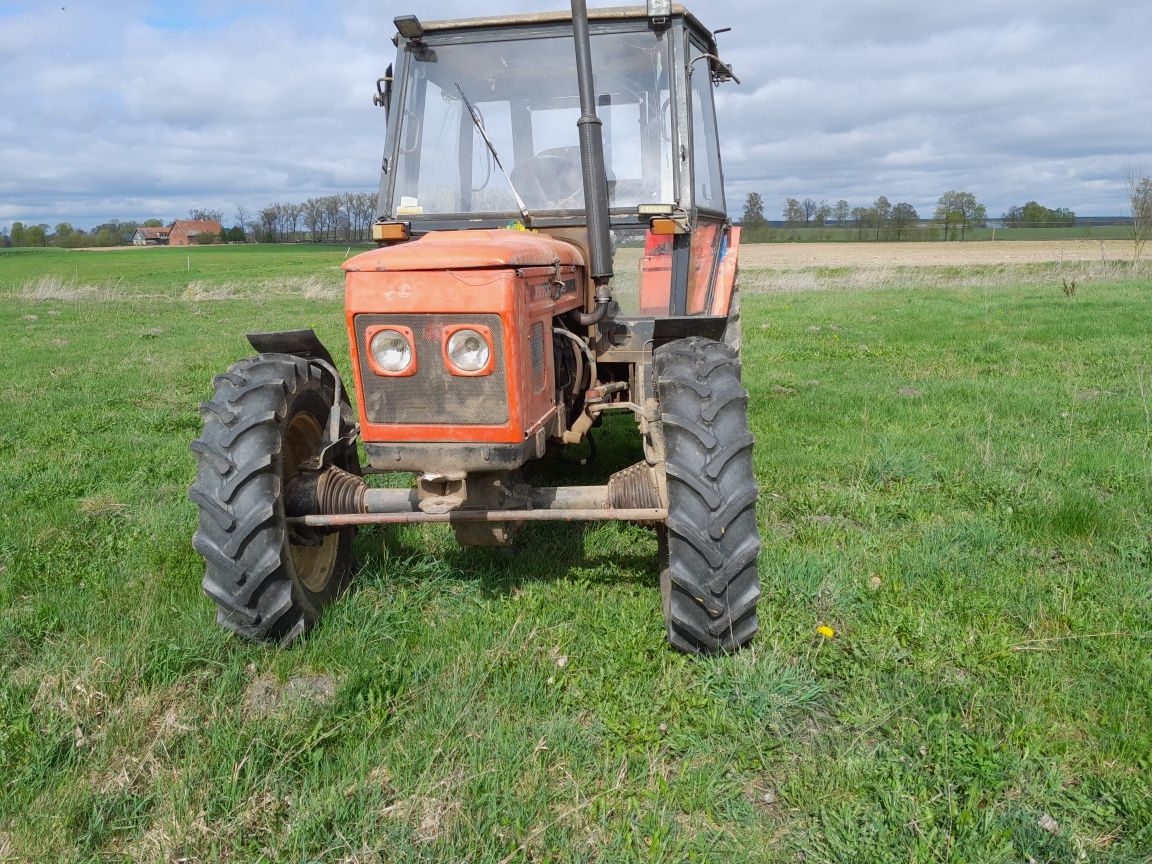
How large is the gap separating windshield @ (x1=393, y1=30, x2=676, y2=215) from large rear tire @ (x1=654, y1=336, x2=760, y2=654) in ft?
5.00

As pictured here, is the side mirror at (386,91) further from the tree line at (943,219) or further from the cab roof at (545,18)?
the tree line at (943,219)

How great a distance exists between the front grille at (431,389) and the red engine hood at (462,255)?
0.17 meters

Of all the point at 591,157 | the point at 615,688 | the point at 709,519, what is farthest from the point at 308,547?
Answer: the point at 591,157

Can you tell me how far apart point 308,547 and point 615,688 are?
1.53m

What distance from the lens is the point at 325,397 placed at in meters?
3.91

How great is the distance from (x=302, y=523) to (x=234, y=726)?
842mm

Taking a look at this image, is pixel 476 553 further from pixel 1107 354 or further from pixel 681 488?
pixel 1107 354

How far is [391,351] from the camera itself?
312 cm

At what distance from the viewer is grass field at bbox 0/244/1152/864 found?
8.03ft

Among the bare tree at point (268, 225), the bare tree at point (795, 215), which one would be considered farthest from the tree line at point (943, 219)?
the bare tree at point (268, 225)

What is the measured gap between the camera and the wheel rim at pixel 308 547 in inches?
147

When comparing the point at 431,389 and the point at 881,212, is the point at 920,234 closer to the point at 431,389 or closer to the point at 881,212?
the point at 881,212

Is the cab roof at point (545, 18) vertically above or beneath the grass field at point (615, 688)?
above

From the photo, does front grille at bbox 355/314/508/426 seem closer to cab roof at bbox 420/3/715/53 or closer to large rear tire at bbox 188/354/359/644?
large rear tire at bbox 188/354/359/644
